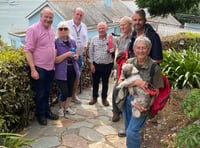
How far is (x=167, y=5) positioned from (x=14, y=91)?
3.47 meters

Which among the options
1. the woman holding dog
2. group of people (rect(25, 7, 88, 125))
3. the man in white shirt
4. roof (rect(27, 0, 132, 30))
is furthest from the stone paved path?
roof (rect(27, 0, 132, 30))

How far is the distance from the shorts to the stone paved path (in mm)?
418

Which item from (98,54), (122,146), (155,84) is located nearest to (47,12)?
(98,54)

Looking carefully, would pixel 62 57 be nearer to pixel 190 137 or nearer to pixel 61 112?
pixel 61 112

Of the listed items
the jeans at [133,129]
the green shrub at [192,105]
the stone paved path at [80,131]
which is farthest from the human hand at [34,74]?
the green shrub at [192,105]

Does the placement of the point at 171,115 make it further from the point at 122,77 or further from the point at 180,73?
the point at 122,77

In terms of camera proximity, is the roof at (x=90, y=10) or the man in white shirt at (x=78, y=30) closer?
the man in white shirt at (x=78, y=30)

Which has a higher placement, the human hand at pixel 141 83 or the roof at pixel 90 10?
the roof at pixel 90 10

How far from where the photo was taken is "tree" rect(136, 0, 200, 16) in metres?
4.88

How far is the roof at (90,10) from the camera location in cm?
1802

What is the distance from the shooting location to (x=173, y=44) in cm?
834

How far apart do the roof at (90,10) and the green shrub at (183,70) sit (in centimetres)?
1351

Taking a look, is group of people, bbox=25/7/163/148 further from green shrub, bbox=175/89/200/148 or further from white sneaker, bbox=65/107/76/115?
green shrub, bbox=175/89/200/148

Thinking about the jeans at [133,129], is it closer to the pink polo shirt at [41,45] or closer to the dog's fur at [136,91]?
the dog's fur at [136,91]
